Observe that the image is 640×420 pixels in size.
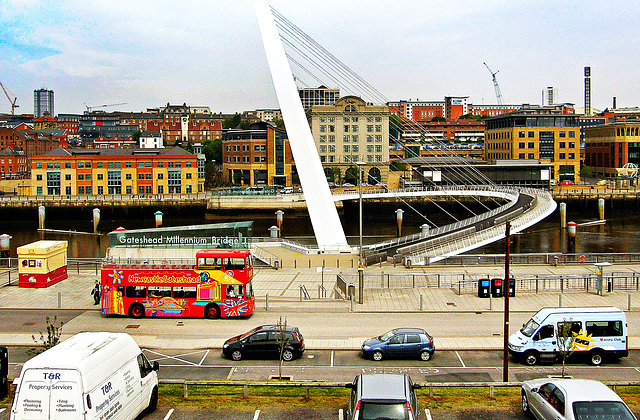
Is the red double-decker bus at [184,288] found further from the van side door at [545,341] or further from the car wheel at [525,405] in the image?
the car wheel at [525,405]

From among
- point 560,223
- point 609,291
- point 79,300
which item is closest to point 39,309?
point 79,300

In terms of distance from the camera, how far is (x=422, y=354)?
58.5 feet

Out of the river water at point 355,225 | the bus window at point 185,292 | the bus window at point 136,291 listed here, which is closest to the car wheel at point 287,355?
the bus window at point 185,292

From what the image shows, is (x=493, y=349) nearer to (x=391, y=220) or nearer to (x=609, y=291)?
(x=609, y=291)

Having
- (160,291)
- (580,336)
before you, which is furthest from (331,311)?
(580,336)

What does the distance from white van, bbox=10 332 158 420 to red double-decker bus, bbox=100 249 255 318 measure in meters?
10.1

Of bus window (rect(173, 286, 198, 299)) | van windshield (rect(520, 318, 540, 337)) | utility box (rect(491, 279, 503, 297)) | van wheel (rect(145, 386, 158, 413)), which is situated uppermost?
utility box (rect(491, 279, 503, 297))

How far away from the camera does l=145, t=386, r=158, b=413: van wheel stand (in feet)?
43.8

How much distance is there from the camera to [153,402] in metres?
13.5

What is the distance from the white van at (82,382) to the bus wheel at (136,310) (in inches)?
427

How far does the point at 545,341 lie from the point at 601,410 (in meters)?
6.33

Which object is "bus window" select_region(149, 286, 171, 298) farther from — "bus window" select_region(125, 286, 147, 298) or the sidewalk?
the sidewalk

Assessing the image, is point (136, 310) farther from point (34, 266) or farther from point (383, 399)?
point (383, 399)

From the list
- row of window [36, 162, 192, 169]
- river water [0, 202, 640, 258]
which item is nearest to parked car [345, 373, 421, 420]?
river water [0, 202, 640, 258]
